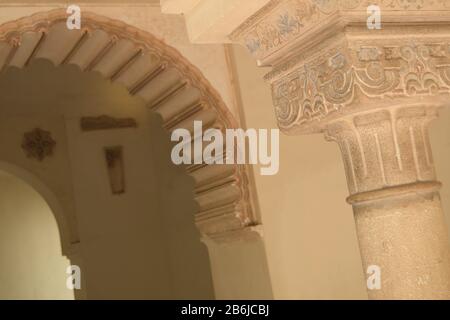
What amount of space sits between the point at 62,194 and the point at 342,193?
10.5ft

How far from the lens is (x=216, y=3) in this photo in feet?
6.90

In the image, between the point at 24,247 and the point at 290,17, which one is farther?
the point at 24,247

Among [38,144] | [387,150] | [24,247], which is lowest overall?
[387,150]

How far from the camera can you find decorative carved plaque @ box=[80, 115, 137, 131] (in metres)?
7.42

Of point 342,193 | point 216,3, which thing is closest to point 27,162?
point 342,193

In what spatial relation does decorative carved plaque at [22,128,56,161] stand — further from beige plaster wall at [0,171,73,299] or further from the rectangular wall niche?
beige plaster wall at [0,171,73,299]

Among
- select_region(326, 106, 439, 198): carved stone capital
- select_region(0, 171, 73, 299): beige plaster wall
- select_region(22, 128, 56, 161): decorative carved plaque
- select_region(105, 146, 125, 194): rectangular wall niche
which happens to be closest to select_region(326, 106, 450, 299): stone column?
select_region(326, 106, 439, 198): carved stone capital

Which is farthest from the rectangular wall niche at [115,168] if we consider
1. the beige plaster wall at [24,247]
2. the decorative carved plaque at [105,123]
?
the beige plaster wall at [24,247]

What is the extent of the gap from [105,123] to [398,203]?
575 centimetres

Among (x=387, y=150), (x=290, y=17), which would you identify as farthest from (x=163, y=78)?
(x=387, y=150)

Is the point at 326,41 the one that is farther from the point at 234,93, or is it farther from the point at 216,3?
the point at 234,93

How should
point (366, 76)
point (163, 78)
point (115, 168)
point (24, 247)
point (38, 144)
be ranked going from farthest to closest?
point (24, 247) < point (115, 168) < point (38, 144) < point (163, 78) < point (366, 76)

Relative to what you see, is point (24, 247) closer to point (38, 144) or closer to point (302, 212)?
point (38, 144)

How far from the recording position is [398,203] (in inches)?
79.2
